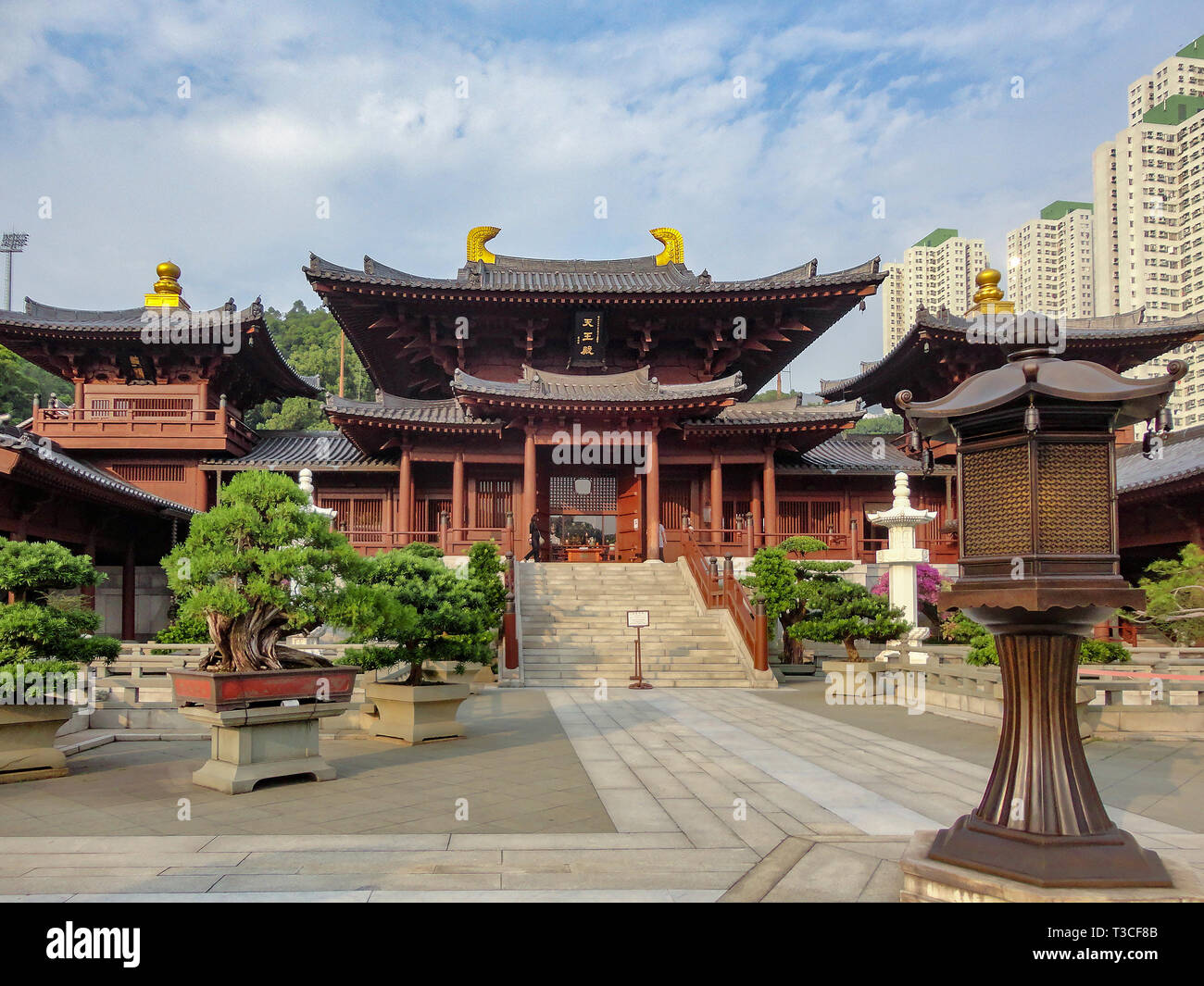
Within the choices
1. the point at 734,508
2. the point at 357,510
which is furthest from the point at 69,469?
the point at 734,508

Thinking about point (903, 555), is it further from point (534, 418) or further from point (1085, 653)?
point (534, 418)

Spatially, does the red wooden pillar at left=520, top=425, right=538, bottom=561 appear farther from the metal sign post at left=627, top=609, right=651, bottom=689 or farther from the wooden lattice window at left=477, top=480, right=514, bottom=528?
the metal sign post at left=627, top=609, right=651, bottom=689

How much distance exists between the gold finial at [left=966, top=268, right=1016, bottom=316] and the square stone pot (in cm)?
2208

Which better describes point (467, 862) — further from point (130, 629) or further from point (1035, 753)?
point (130, 629)

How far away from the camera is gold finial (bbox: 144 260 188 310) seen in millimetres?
24953

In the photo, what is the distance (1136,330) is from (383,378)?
2395 cm

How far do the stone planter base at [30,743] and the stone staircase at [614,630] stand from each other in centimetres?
859

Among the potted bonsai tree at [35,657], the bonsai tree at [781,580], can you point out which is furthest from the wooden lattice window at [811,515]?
the potted bonsai tree at [35,657]

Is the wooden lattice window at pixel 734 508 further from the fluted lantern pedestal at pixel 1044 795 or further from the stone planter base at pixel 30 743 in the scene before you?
the fluted lantern pedestal at pixel 1044 795

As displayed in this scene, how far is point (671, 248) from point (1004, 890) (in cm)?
2740

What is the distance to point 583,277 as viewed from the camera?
28594 millimetres

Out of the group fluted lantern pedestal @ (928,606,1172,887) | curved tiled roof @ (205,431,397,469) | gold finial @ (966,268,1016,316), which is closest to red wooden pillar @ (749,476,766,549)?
gold finial @ (966,268,1016,316)

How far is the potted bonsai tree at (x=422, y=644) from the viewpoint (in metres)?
9.08

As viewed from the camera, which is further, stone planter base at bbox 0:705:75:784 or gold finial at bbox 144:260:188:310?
gold finial at bbox 144:260:188:310
